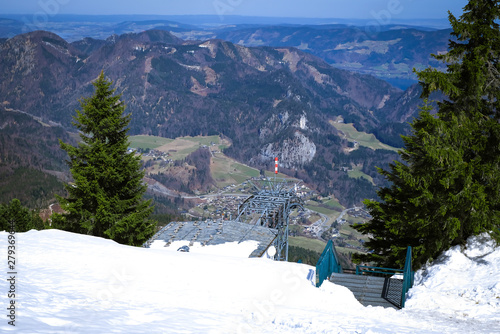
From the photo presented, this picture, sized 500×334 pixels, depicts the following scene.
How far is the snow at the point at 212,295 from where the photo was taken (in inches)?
501

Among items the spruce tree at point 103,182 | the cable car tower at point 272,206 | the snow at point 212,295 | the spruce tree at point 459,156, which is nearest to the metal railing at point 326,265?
the snow at point 212,295

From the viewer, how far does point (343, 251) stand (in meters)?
167

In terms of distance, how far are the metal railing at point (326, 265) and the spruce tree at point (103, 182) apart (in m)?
17.3

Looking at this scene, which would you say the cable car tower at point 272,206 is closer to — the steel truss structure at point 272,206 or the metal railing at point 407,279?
the steel truss structure at point 272,206

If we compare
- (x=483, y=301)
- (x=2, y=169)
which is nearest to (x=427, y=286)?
(x=483, y=301)

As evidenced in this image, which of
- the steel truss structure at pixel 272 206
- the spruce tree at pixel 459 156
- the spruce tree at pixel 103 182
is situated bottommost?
the steel truss structure at pixel 272 206

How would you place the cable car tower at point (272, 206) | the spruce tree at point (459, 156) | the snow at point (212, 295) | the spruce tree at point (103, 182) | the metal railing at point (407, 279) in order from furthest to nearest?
1. the cable car tower at point (272, 206)
2. the spruce tree at point (103, 182)
3. the spruce tree at point (459, 156)
4. the metal railing at point (407, 279)
5. the snow at point (212, 295)

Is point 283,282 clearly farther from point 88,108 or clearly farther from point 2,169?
point 2,169

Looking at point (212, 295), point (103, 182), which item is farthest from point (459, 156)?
point (103, 182)

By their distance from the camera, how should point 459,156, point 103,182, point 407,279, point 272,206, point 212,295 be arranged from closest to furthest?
point 212,295 → point 407,279 → point 459,156 → point 103,182 → point 272,206

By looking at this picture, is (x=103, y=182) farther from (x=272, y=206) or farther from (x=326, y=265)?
(x=326, y=265)

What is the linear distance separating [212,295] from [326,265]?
17.7 feet

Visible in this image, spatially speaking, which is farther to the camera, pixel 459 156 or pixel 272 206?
pixel 272 206

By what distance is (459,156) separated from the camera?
2045 centimetres
